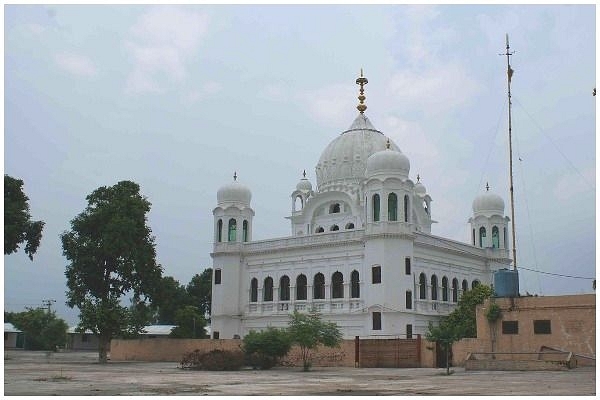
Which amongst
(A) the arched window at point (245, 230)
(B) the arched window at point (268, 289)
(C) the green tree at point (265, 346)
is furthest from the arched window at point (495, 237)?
(C) the green tree at point (265, 346)

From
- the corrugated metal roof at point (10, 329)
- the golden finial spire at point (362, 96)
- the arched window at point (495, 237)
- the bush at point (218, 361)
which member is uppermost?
the golden finial spire at point (362, 96)

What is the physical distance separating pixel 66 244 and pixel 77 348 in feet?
104

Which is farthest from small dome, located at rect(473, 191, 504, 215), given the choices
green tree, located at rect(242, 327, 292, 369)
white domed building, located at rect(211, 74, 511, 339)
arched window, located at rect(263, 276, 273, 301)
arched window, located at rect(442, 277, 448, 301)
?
green tree, located at rect(242, 327, 292, 369)

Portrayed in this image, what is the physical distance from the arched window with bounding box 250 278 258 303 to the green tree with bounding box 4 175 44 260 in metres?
13.5

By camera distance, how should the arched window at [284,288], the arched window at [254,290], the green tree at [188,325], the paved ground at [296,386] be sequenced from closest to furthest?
the paved ground at [296,386] → the arched window at [284,288] → the arched window at [254,290] → the green tree at [188,325]

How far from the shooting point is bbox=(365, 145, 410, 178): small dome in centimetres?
4059

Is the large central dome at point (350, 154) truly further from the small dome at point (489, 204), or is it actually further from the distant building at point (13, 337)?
the distant building at point (13, 337)

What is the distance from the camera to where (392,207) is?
131 feet

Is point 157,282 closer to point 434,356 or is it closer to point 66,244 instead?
point 66,244

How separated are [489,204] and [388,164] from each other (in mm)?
11065

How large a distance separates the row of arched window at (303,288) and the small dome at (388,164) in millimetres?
5772

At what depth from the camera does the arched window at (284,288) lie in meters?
43.1

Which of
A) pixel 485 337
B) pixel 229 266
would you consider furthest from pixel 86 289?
pixel 485 337

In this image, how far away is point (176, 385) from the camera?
19.0m
